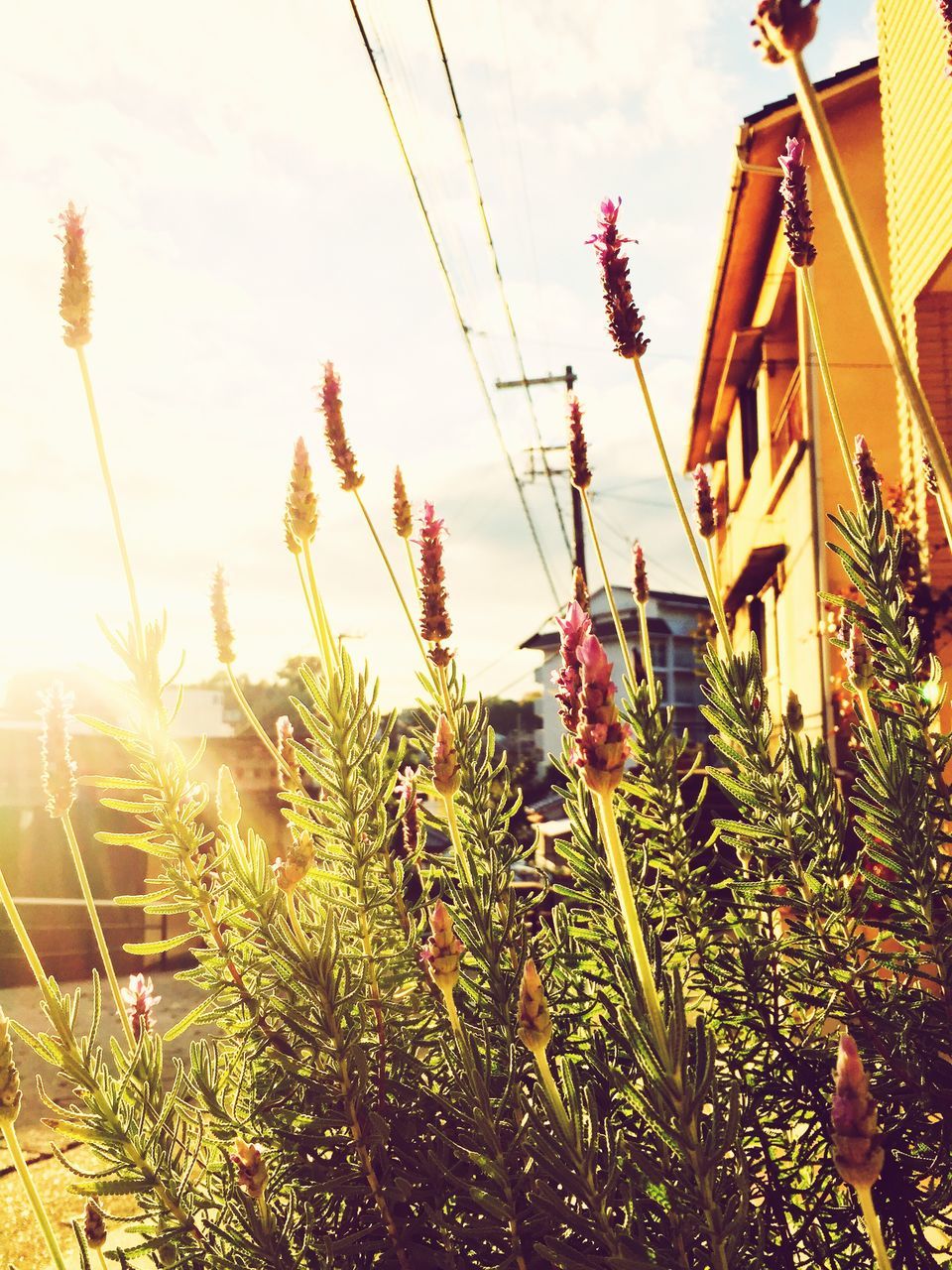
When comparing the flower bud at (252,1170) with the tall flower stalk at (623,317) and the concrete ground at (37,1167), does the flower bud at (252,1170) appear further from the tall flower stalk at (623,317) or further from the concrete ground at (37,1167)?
the tall flower stalk at (623,317)

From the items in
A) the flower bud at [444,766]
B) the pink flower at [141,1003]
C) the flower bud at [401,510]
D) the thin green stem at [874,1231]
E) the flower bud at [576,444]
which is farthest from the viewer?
the flower bud at [576,444]

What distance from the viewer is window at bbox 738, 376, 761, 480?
14812 millimetres

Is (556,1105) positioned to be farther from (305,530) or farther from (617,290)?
(617,290)

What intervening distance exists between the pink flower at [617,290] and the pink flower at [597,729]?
0.81 m

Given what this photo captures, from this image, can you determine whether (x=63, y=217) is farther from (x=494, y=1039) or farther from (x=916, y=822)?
(x=916, y=822)

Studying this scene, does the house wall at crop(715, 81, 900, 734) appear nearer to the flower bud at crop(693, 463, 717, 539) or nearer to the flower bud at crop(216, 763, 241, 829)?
the flower bud at crop(693, 463, 717, 539)

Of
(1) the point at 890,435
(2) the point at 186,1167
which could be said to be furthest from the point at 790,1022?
(1) the point at 890,435

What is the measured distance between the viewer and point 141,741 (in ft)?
4.02

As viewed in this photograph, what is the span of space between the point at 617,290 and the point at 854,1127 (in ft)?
3.91

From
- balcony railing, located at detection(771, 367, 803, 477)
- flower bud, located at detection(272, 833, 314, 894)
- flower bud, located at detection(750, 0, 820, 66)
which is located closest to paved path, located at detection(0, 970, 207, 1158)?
flower bud, located at detection(272, 833, 314, 894)

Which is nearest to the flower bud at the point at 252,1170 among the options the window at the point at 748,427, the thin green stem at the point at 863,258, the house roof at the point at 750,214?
the thin green stem at the point at 863,258

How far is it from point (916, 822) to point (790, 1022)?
13.0 inches

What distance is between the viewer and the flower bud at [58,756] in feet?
5.52

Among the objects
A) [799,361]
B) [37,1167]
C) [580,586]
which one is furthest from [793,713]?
[799,361]
